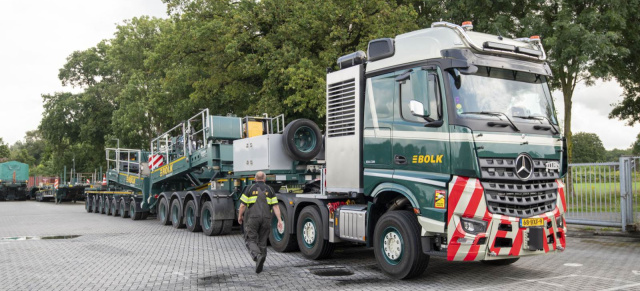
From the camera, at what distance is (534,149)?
765 cm

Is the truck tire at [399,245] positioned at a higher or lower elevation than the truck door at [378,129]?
lower

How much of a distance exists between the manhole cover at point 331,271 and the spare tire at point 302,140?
3.78 m

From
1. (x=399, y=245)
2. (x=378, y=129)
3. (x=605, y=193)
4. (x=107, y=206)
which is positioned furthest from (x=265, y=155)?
(x=107, y=206)

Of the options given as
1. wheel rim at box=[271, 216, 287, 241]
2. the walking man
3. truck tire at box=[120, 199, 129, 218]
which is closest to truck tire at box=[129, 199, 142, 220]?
truck tire at box=[120, 199, 129, 218]

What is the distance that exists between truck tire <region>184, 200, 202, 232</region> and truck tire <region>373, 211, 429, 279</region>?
8.19m

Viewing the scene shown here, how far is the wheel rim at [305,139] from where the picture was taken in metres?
12.5

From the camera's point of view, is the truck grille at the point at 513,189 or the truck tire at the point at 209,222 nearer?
the truck grille at the point at 513,189

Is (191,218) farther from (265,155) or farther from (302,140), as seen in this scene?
(302,140)

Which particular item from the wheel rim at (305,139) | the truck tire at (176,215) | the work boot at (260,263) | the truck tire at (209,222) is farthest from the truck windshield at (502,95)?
the truck tire at (176,215)

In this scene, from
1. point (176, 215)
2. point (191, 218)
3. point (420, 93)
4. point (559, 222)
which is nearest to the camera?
point (420, 93)

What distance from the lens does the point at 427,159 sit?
7656mm

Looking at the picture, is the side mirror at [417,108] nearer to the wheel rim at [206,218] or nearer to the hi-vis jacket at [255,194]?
the hi-vis jacket at [255,194]

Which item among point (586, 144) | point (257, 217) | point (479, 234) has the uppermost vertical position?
point (586, 144)

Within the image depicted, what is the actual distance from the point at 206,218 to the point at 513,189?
959 cm
